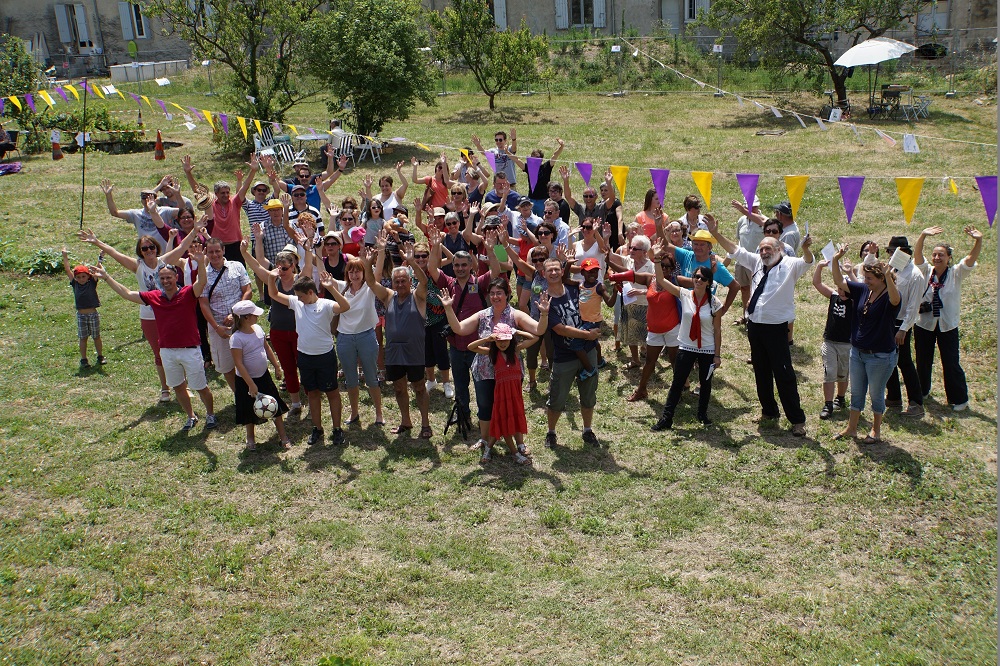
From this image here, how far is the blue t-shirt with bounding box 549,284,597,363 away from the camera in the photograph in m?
7.29

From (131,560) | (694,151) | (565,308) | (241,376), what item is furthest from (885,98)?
(131,560)

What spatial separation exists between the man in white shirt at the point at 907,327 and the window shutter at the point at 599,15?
30744mm

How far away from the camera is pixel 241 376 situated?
739 centimetres

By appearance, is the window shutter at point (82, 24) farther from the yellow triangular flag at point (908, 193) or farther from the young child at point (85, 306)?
the yellow triangular flag at point (908, 193)

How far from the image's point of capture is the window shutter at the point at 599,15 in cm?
3578

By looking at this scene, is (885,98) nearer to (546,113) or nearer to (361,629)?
(546,113)

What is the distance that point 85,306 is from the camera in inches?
380

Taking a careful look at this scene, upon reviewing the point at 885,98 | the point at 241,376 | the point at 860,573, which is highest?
the point at 885,98

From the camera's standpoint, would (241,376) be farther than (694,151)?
No

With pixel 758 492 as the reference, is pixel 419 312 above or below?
above

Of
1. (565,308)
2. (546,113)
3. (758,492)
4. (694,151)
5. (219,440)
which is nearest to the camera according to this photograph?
(758,492)

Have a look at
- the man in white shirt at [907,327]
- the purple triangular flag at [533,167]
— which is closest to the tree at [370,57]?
the purple triangular flag at [533,167]

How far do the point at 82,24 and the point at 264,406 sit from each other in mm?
37516

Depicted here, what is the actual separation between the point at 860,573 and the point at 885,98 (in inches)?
828
